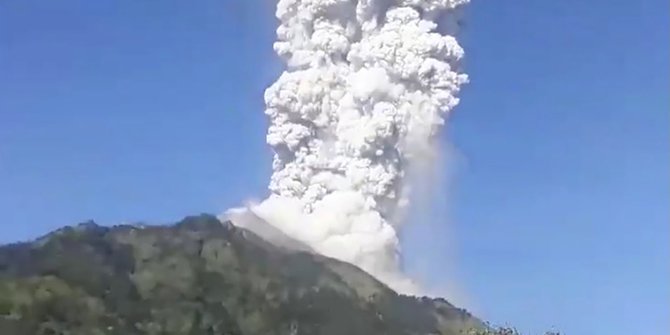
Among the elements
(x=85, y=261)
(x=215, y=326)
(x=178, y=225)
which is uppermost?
(x=178, y=225)

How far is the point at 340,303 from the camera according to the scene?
4375 inches

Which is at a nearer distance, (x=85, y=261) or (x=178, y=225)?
(x=85, y=261)

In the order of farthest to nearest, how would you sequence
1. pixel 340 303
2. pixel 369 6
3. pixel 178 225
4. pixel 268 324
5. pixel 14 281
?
pixel 178 225
pixel 340 303
pixel 268 324
pixel 14 281
pixel 369 6

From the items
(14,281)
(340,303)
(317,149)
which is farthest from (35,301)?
(340,303)

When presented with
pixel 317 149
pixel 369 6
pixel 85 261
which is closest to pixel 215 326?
pixel 85 261

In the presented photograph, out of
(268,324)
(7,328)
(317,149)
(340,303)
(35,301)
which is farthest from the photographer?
(340,303)

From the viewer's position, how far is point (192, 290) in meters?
101

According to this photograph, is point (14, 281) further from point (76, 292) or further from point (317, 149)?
point (317, 149)

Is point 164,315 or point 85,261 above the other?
point 85,261

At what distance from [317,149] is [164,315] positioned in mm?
32177

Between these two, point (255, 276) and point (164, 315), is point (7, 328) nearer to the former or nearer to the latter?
point (164, 315)

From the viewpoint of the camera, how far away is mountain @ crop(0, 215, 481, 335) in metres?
84.4

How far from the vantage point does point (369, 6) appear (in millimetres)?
59688

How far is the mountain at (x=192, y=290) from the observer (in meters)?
84.4
